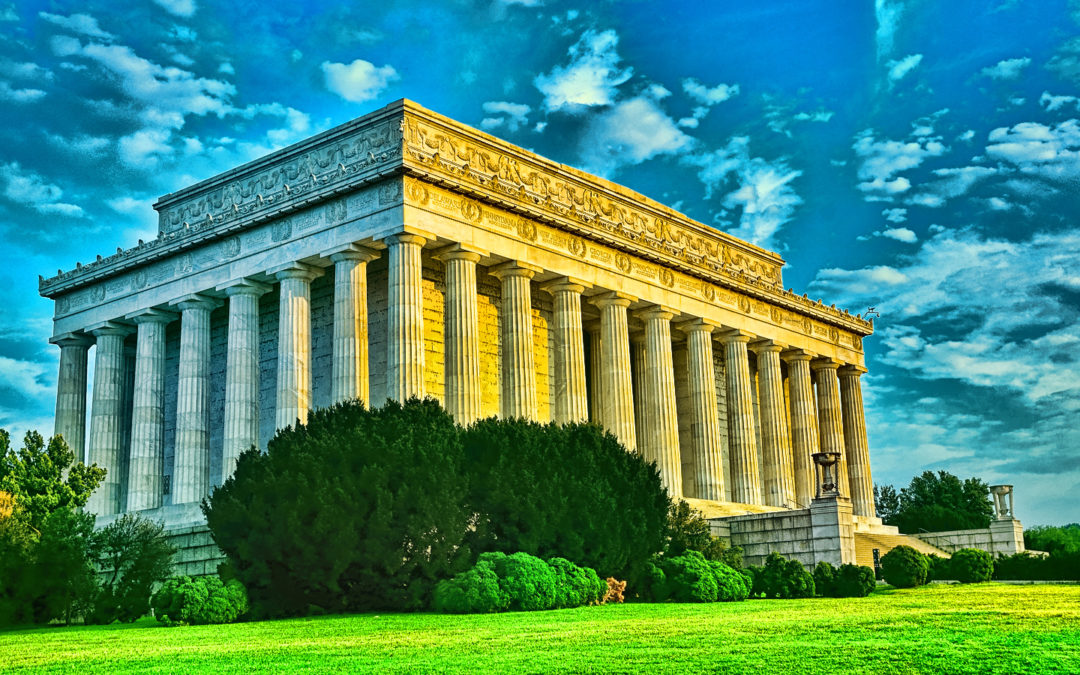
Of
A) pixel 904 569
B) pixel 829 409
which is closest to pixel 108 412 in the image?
pixel 904 569

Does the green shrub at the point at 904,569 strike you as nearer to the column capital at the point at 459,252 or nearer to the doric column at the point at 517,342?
the doric column at the point at 517,342

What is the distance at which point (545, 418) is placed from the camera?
5603 centimetres

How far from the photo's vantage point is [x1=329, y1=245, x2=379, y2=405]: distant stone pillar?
46188 millimetres

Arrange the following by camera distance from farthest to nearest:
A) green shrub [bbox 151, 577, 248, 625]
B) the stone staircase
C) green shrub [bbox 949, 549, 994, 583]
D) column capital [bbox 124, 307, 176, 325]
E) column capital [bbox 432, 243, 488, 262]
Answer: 1. column capital [bbox 124, 307, 176, 325]
2. column capital [bbox 432, 243, 488, 262]
3. the stone staircase
4. green shrub [bbox 949, 549, 994, 583]
5. green shrub [bbox 151, 577, 248, 625]

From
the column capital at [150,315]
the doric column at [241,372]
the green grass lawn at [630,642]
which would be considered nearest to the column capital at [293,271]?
the doric column at [241,372]

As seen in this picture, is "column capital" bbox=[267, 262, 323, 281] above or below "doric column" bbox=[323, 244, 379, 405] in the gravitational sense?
above

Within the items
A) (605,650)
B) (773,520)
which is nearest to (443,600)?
(605,650)

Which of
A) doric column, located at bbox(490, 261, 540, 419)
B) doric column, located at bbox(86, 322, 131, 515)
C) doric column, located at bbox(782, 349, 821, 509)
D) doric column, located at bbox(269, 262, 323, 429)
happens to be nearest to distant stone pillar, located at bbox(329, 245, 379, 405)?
doric column, located at bbox(269, 262, 323, 429)

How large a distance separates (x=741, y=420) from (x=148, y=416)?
3225 cm

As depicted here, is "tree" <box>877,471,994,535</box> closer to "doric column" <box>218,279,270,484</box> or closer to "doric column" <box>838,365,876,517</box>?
"doric column" <box>838,365,876,517</box>

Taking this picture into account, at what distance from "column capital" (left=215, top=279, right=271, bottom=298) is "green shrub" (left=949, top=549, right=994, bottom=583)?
32.0m

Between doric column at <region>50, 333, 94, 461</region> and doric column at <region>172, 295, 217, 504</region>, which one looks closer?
doric column at <region>172, 295, 217, 504</region>

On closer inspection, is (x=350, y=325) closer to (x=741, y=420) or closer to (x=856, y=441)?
(x=741, y=420)

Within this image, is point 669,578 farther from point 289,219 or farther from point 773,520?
point 289,219
